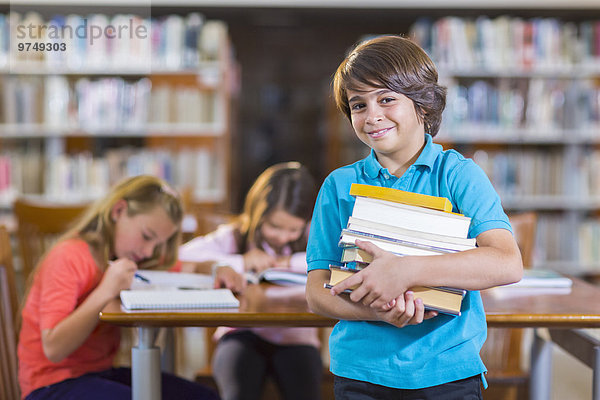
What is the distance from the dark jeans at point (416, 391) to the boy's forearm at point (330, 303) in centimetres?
11

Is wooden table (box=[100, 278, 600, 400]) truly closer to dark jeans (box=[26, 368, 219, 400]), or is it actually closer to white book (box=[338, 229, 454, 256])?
dark jeans (box=[26, 368, 219, 400])

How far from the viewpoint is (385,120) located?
1.04m

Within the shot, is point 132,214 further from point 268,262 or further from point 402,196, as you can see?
point 402,196

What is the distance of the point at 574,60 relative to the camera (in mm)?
4316

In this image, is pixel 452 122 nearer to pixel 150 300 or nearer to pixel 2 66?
pixel 2 66

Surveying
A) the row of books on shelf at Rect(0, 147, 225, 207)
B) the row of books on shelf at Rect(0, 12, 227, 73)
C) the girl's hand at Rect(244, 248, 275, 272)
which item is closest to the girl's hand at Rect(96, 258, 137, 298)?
the girl's hand at Rect(244, 248, 275, 272)

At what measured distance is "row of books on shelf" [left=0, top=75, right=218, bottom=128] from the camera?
13.4 feet

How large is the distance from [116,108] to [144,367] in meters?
3.03

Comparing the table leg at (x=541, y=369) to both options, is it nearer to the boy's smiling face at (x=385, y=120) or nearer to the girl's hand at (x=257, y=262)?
the girl's hand at (x=257, y=262)

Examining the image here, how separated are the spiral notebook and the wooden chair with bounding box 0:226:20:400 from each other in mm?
342

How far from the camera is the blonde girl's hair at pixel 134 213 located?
5.29ft

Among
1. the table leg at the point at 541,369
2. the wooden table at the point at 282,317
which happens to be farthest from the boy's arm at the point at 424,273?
the table leg at the point at 541,369

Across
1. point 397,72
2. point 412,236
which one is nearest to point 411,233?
point 412,236

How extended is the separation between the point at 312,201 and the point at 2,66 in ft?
9.62
